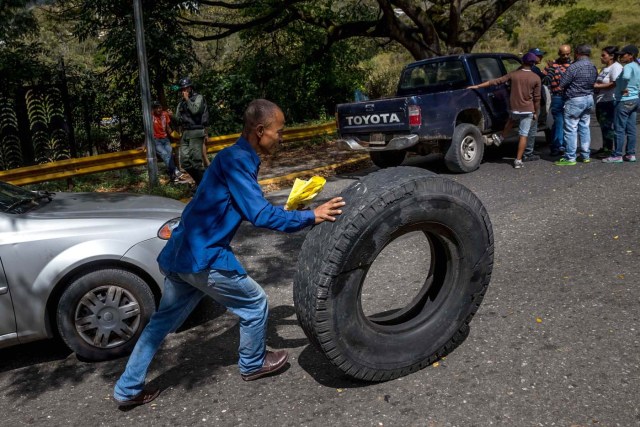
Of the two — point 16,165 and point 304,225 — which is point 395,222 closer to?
point 304,225

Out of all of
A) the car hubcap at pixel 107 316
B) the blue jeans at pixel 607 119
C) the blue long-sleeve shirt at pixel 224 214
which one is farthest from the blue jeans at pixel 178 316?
the blue jeans at pixel 607 119

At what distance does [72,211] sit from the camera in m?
4.35

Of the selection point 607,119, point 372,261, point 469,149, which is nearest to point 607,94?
point 607,119

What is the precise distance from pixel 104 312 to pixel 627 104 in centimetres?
807

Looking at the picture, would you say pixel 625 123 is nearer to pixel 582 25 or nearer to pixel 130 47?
pixel 130 47

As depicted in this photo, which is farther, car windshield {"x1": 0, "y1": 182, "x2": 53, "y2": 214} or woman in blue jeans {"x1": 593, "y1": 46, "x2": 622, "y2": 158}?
woman in blue jeans {"x1": 593, "y1": 46, "x2": 622, "y2": 158}

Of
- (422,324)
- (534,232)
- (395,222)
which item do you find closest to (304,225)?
(395,222)

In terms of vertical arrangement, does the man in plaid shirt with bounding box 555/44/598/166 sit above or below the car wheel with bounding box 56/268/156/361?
above

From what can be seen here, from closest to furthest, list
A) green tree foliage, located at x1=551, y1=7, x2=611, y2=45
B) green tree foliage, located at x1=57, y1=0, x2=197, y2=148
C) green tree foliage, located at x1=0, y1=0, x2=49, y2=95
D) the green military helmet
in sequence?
the green military helmet < green tree foliage, located at x1=0, y1=0, x2=49, y2=95 < green tree foliage, located at x1=57, y1=0, x2=197, y2=148 < green tree foliage, located at x1=551, y1=7, x2=611, y2=45

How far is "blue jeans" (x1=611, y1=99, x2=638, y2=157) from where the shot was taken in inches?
349

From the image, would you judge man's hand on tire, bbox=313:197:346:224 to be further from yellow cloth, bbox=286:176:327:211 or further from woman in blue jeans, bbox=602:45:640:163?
woman in blue jeans, bbox=602:45:640:163

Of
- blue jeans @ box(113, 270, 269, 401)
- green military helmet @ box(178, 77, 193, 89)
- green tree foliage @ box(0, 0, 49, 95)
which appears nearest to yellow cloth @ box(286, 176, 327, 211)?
blue jeans @ box(113, 270, 269, 401)

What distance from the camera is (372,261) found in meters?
3.34

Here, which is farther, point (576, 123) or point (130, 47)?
point (130, 47)
